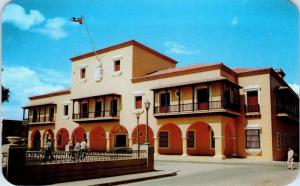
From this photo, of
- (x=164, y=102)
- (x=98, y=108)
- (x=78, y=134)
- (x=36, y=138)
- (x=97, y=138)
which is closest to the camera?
(x=164, y=102)

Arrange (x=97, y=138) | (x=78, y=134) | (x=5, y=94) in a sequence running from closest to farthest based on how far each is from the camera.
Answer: (x=5, y=94), (x=97, y=138), (x=78, y=134)

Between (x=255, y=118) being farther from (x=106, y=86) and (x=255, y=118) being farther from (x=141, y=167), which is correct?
(x=106, y=86)

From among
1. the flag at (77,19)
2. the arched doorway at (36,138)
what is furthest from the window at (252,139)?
the arched doorway at (36,138)

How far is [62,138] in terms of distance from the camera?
1168 inches

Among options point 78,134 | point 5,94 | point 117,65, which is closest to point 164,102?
point 117,65

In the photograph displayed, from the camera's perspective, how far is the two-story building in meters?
19.7

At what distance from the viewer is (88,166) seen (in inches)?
417

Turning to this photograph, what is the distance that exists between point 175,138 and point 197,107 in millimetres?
3590

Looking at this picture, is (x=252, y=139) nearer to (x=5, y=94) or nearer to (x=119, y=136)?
(x=119, y=136)

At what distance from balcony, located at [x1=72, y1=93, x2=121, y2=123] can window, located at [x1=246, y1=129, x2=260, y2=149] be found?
943 centimetres

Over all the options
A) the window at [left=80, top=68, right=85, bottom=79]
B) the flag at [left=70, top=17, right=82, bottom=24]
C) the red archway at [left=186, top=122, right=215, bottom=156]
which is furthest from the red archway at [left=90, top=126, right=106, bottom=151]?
the flag at [left=70, top=17, right=82, bottom=24]

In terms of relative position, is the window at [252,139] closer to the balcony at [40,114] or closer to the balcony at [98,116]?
the balcony at [98,116]

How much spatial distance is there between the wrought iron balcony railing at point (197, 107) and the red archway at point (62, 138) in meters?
11.0

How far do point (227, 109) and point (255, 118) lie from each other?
7.13 ft
